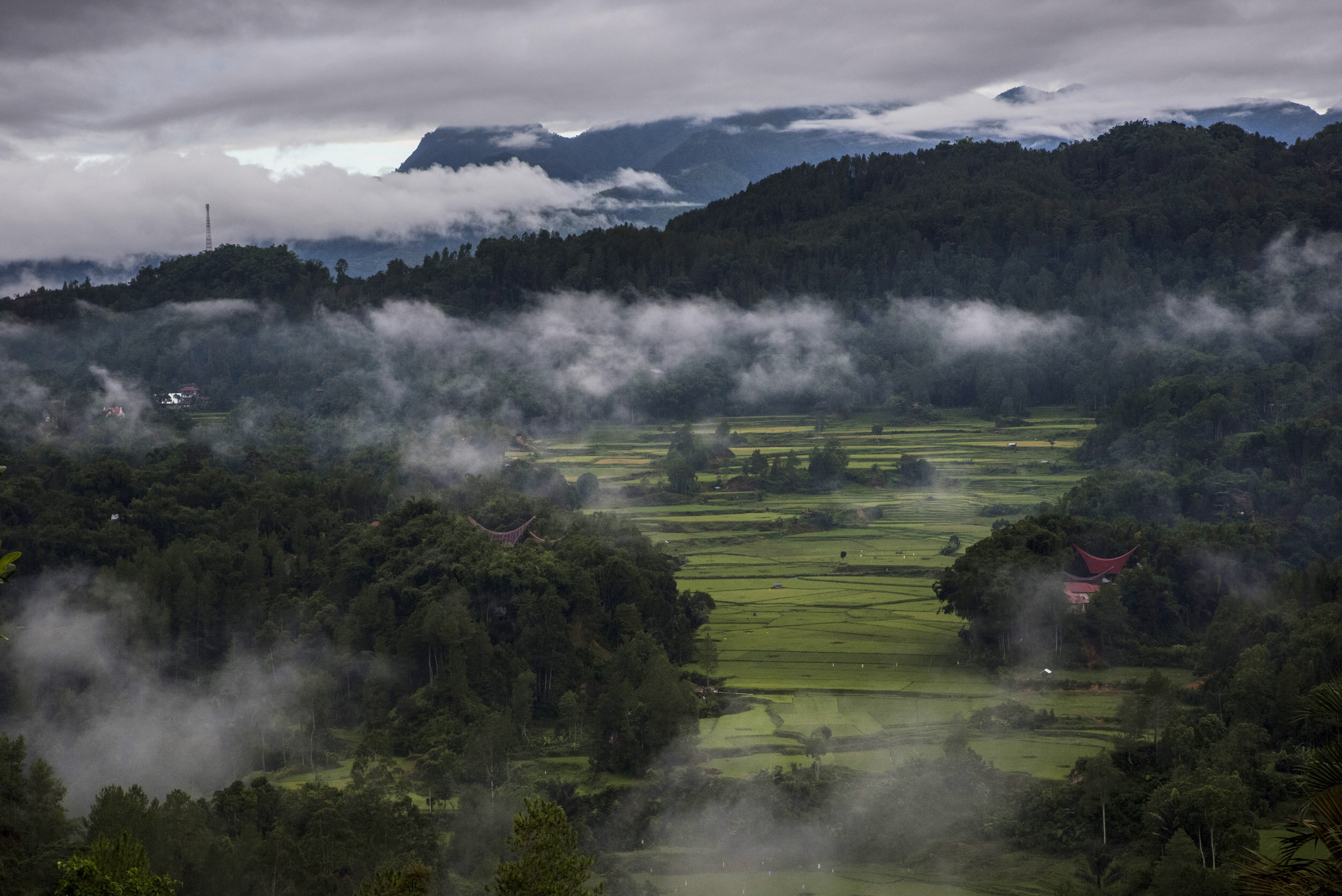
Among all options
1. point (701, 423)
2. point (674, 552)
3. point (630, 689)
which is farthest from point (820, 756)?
A: point (701, 423)

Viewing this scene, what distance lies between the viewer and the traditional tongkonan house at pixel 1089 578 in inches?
1970

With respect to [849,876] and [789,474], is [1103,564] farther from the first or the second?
[789,474]

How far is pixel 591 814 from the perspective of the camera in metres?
36.2

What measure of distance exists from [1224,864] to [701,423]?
262 ft

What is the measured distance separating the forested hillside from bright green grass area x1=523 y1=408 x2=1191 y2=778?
2260 cm

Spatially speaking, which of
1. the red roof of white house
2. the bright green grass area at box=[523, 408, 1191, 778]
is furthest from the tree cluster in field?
the red roof of white house

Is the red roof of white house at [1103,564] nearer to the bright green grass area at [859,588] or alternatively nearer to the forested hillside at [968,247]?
the bright green grass area at [859,588]

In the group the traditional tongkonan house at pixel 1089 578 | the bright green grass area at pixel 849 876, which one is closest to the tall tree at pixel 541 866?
the bright green grass area at pixel 849 876

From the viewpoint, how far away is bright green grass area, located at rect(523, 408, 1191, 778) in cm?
4091

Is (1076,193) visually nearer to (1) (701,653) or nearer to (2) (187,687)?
(1) (701,653)

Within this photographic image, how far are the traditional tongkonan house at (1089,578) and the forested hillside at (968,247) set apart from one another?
68.4 m

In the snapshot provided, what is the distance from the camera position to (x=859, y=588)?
60.2m

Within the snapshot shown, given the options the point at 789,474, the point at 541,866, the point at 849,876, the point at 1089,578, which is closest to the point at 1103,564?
the point at 1089,578

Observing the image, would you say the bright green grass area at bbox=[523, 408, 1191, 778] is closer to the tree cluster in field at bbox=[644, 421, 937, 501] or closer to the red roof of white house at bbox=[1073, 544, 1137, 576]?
the tree cluster in field at bbox=[644, 421, 937, 501]
